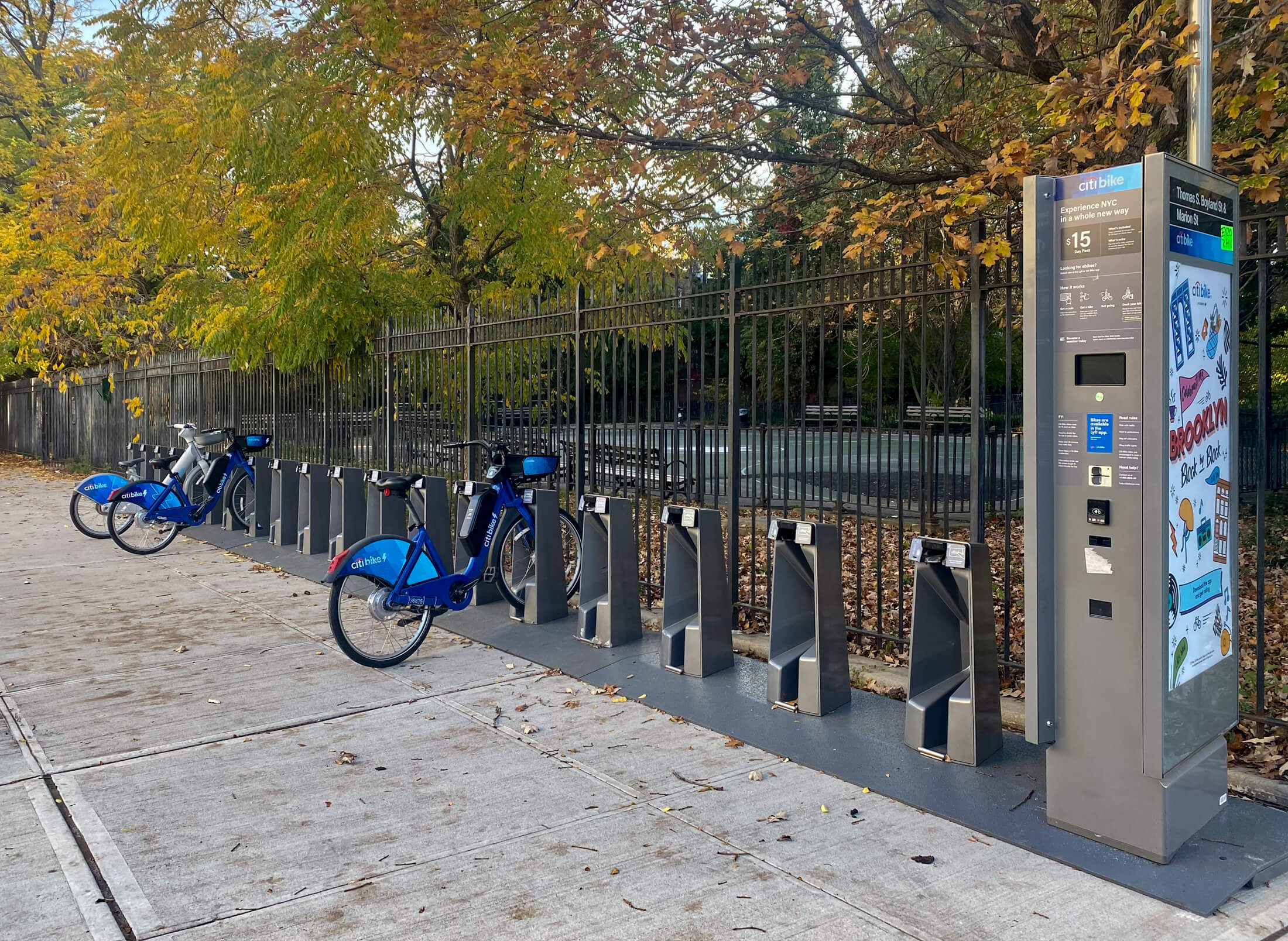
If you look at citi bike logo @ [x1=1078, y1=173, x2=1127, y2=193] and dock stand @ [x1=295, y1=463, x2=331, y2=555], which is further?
dock stand @ [x1=295, y1=463, x2=331, y2=555]

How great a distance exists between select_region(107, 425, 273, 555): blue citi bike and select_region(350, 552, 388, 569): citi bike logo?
19.4 feet

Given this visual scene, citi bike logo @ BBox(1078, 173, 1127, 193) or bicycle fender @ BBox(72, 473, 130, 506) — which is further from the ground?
citi bike logo @ BBox(1078, 173, 1127, 193)

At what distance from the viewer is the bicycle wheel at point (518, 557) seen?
7559 millimetres

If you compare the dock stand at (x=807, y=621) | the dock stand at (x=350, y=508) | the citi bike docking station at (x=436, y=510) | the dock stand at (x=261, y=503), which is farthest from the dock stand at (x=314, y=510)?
the dock stand at (x=807, y=621)

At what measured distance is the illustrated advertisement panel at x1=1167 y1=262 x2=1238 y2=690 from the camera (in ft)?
12.2

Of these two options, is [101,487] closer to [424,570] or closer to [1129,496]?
[424,570]

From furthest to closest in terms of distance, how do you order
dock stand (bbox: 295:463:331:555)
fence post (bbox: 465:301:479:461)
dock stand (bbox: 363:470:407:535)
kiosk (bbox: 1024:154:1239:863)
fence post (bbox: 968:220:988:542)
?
1. dock stand (bbox: 295:463:331:555)
2. fence post (bbox: 465:301:479:461)
3. dock stand (bbox: 363:470:407:535)
4. fence post (bbox: 968:220:988:542)
5. kiosk (bbox: 1024:154:1239:863)

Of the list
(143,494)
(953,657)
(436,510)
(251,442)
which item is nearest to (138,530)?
(143,494)

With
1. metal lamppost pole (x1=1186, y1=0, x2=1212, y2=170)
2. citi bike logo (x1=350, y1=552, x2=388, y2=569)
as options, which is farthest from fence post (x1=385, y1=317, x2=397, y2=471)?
metal lamppost pole (x1=1186, y1=0, x2=1212, y2=170)

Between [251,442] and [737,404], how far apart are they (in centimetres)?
740

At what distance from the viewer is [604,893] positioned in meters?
3.54

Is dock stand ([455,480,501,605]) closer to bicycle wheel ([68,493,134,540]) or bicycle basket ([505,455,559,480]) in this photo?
bicycle basket ([505,455,559,480])

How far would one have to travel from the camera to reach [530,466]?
7.54 meters

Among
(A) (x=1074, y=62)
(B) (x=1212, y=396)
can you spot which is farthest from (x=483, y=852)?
(A) (x=1074, y=62)
